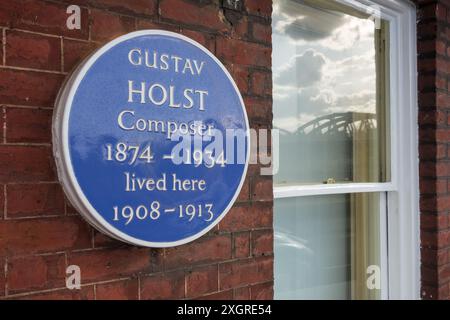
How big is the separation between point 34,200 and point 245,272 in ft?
2.65

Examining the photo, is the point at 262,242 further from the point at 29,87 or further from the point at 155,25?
the point at 29,87

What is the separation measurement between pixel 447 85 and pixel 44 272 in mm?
2236

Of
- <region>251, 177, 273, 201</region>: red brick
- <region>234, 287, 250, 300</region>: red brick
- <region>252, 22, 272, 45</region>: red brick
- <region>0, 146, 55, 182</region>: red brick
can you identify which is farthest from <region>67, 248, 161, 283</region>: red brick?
<region>252, 22, 272, 45</region>: red brick

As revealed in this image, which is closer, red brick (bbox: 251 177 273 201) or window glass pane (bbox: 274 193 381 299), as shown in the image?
red brick (bbox: 251 177 273 201)

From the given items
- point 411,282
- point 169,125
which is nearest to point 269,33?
point 169,125

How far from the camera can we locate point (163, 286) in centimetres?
160

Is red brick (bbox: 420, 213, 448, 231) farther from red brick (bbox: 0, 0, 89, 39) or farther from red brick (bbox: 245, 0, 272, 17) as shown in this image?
red brick (bbox: 0, 0, 89, 39)

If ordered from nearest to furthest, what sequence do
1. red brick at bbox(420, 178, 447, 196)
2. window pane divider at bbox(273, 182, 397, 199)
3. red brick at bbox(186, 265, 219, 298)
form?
1. red brick at bbox(186, 265, 219, 298)
2. window pane divider at bbox(273, 182, 397, 199)
3. red brick at bbox(420, 178, 447, 196)

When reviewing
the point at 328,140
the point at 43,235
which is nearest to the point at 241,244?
the point at 43,235

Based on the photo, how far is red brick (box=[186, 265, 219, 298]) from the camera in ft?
5.47

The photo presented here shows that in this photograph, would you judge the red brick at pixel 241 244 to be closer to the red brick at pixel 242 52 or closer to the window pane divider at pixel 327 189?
the window pane divider at pixel 327 189

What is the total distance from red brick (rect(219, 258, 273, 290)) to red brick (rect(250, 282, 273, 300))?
0.02 metres

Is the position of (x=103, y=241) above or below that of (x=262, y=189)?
below

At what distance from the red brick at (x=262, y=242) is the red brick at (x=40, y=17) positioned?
0.91 meters
